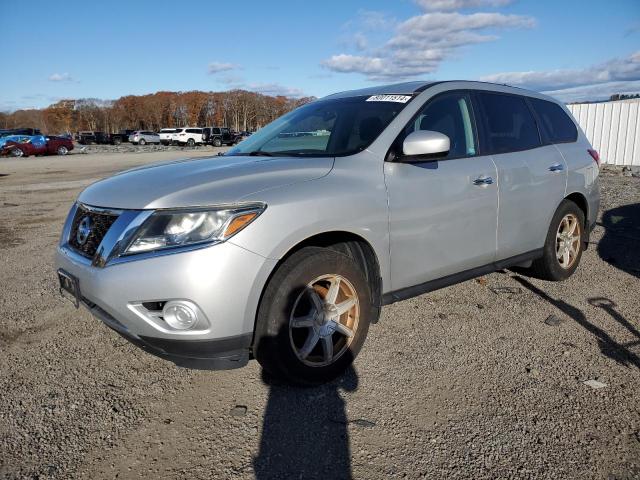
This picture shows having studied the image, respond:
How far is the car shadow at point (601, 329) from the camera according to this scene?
340 centimetres

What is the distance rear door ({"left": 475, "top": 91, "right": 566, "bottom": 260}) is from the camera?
4047mm

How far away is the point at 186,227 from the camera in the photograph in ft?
8.49

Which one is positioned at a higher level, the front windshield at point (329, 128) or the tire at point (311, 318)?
the front windshield at point (329, 128)

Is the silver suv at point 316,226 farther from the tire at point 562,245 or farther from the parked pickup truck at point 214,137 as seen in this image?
the parked pickup truck at point 214,137

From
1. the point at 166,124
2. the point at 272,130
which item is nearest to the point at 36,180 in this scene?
the point at 272,130

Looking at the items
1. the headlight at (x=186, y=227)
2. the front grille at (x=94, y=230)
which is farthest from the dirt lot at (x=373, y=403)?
the headlight at (x=186, y=227)

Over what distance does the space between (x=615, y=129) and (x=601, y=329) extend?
54.1 ft

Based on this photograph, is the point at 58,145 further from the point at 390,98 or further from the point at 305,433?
the point at 305,433

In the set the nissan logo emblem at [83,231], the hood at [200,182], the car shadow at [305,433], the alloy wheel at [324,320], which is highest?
the hood at [200,182]

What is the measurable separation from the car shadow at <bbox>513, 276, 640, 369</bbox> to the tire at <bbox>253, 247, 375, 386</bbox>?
5.56 ft

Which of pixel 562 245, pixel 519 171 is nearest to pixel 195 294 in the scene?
pixel 519 171

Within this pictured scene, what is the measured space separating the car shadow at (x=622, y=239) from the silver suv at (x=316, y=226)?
1759mm

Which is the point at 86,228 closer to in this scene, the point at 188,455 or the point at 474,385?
the point at 188,455

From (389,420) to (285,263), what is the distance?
1.01 m
